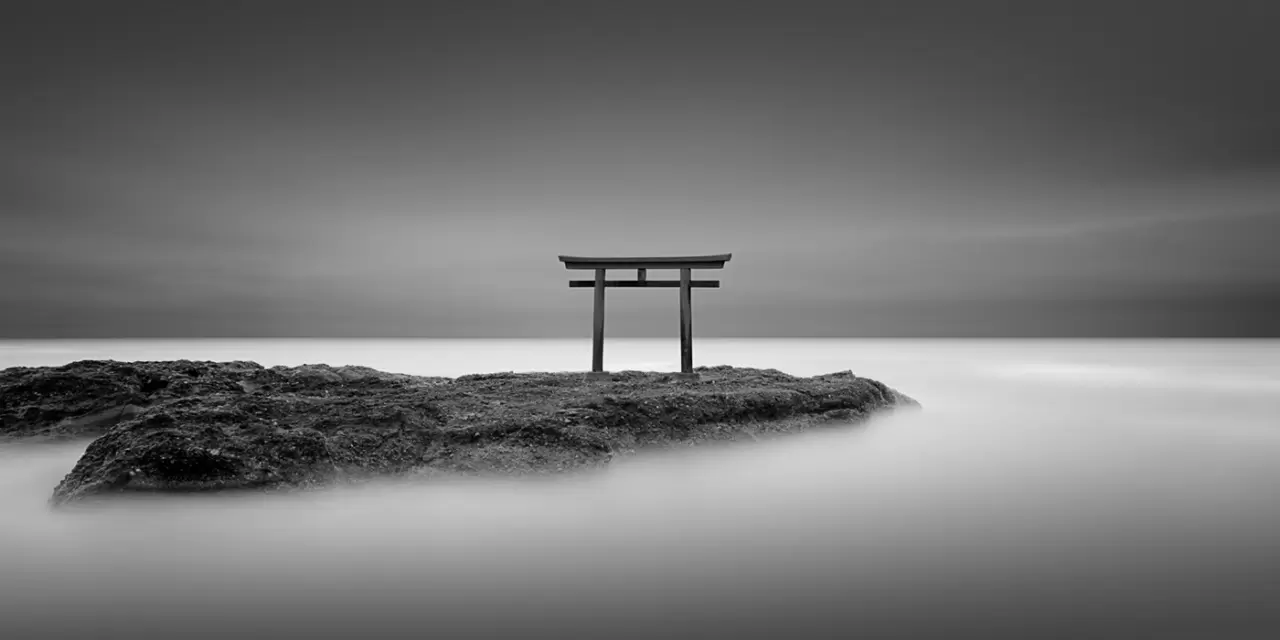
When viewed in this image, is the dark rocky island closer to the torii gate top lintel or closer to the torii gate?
the torii gate

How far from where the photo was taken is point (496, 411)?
6.86 meters

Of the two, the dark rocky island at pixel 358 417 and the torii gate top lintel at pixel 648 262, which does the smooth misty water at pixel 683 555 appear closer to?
the dark rocky island at pixel 358 417

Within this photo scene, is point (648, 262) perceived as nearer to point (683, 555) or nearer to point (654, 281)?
point (654, 281)

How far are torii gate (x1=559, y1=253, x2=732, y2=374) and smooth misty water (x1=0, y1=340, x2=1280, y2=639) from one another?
3.60 m

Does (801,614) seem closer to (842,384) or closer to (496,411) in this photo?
(496,411)

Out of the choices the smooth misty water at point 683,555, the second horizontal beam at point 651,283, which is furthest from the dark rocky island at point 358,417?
the second horizontal beam at point 651,283

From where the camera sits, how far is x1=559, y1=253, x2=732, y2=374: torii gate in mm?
10375

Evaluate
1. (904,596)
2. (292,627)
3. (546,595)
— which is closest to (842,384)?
(904,596)

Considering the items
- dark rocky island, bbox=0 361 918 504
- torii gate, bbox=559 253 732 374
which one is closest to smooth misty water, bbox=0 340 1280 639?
dark rocky island, bbox=0 361 918 504

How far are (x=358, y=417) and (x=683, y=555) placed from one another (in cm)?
342

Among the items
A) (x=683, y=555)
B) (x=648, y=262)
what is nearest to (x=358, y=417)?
(x=683, y=555)

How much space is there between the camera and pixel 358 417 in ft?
20.5

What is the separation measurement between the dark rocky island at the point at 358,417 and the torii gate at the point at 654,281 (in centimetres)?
80

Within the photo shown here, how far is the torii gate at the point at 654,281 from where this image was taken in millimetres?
10375
